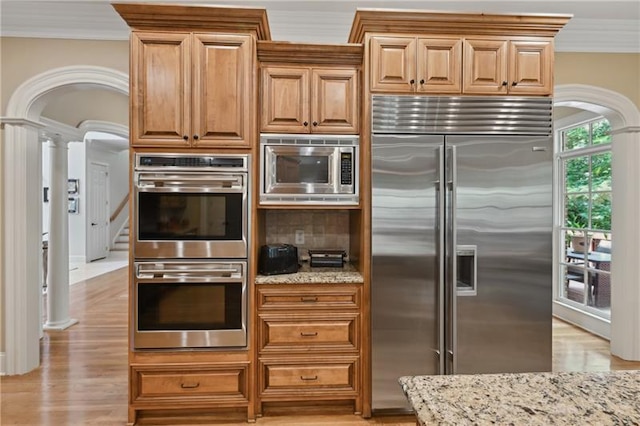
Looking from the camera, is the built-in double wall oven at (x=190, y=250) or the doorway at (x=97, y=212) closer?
the built-in double wall oven at (x=190, y=250)

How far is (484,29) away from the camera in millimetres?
2492

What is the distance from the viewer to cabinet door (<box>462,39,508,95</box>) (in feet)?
8.21

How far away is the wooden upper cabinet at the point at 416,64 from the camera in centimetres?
247

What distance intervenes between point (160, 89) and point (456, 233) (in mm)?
2133

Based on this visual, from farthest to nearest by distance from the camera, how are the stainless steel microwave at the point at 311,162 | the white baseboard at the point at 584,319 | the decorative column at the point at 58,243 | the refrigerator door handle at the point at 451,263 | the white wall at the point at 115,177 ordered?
the white wall at the point at 115,177 < the decorative column at the point at 58,243 < the white baseboard at the point at 584,319 < the stainless steel microwave at the point at 311,162 < the refrigerator door handle at the point at 451,263

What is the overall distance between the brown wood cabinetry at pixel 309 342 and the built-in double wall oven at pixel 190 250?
0.19m

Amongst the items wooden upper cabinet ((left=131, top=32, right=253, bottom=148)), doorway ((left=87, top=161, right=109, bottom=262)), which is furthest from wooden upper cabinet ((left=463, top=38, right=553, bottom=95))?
doorway ((left=87, top=161, right=109, bottom=262))

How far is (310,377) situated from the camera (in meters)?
2.46

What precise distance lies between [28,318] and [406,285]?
10.2 ft

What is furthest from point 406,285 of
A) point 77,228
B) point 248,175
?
point 77,228

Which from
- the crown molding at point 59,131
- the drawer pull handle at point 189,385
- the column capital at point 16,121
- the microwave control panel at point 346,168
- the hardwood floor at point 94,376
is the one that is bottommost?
the hardwood floor at point 94,376

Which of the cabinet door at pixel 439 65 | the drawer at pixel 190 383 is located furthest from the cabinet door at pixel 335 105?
the drawer at pixel 190 383

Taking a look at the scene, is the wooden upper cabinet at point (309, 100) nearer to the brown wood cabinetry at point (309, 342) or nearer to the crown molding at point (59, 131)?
the brown wood cabinetry at point (309, 342)

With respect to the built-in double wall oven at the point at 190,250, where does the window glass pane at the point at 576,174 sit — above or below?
above
